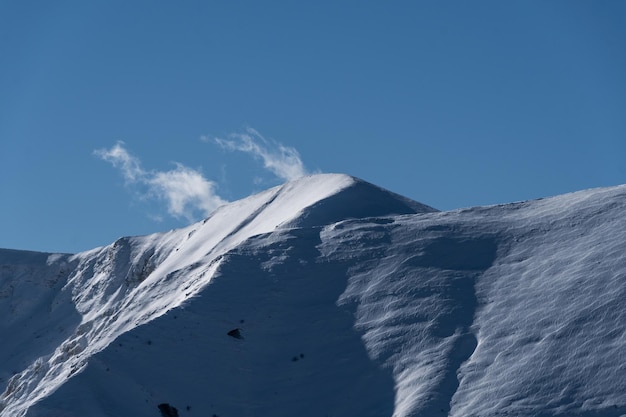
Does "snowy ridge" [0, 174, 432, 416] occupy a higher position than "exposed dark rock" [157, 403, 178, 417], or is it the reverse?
"snowy ridge" [0, 174, 432, 416]

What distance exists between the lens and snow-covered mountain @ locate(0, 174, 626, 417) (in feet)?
71.1

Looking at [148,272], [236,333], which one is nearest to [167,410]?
[236,333]

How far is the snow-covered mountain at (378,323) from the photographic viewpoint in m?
21.7

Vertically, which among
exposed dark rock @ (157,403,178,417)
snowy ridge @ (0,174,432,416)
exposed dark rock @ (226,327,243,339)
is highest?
snowy ridge @ (0,174,432,416)

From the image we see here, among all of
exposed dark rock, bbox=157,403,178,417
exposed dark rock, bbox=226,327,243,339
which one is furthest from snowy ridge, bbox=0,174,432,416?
exposed dark rock, bbox=157,403,178,417

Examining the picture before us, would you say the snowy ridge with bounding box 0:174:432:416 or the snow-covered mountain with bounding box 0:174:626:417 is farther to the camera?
the snowy ridge with bounding box 0:174:432:416

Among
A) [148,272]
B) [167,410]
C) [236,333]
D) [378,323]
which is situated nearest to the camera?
[167,410]

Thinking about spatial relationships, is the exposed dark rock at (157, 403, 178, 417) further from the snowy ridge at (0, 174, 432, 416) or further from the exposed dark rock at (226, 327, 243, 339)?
the exposed dark rock at (226, 327, 243, 339)

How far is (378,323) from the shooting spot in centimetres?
2509

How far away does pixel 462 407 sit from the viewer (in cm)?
2105

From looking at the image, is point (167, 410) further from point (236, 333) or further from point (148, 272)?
point (148, 272)

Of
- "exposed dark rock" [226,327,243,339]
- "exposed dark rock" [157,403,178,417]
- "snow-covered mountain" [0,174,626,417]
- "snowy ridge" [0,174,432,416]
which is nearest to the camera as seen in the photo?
"snow-covered mountain" [0,174,626,417]

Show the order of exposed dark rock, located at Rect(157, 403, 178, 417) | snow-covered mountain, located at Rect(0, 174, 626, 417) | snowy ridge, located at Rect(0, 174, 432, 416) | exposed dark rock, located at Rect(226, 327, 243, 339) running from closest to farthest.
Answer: snow-covered mountain, located at Rect(0, 174, 626, 417) → exposed dark rock, located at Rect(157, 403, 178, 417) → exposed dark rock, located at Rect(226, 327, 243, 339) → snowy ridge, located at Rect(0, 174, 432, 416)

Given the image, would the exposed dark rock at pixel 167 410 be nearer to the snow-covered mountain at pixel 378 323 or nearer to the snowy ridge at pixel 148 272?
the snow-covered mountain at pixel 378 323
